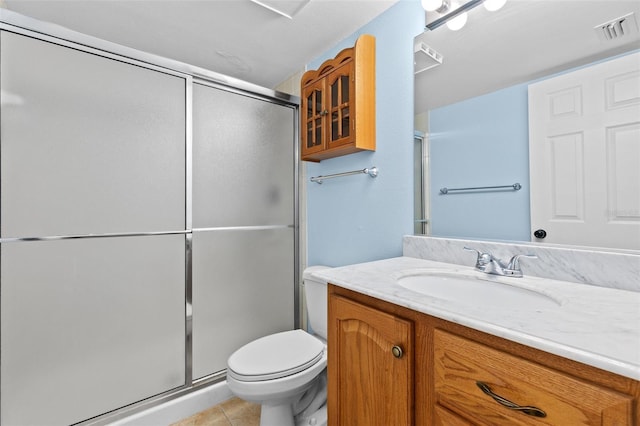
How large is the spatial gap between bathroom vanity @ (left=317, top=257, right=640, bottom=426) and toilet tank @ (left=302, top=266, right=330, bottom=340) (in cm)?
62

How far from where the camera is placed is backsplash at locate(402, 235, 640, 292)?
0.80 m

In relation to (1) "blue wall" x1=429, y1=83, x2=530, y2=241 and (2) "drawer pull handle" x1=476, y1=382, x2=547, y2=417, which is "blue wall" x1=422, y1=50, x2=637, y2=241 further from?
(2) "drawer pull handle" x1=476, y1=382, x2=547, y2=417

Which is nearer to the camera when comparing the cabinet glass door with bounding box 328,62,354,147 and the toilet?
the toilet

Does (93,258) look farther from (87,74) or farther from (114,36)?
(114,36)

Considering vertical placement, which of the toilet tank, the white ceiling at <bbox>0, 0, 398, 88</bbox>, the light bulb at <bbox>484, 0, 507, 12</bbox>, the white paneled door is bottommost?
the toilet tank

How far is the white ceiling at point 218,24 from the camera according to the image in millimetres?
1504

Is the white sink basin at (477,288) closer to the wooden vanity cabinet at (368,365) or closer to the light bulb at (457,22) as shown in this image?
the wooden vanity cabinet at (368,365)

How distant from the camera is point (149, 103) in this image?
1.55m

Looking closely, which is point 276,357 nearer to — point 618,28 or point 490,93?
point 490,93

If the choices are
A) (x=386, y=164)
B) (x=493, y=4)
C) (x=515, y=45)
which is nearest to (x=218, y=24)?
(x=386, y=164)

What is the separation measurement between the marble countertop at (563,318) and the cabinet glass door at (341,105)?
34.9 inches

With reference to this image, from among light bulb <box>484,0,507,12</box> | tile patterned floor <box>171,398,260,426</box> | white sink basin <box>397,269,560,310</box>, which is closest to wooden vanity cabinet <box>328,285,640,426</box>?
white sink basin <box>397,269,560,310</box>

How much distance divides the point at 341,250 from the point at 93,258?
1307 mm

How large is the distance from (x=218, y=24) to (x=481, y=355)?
6.54ft
